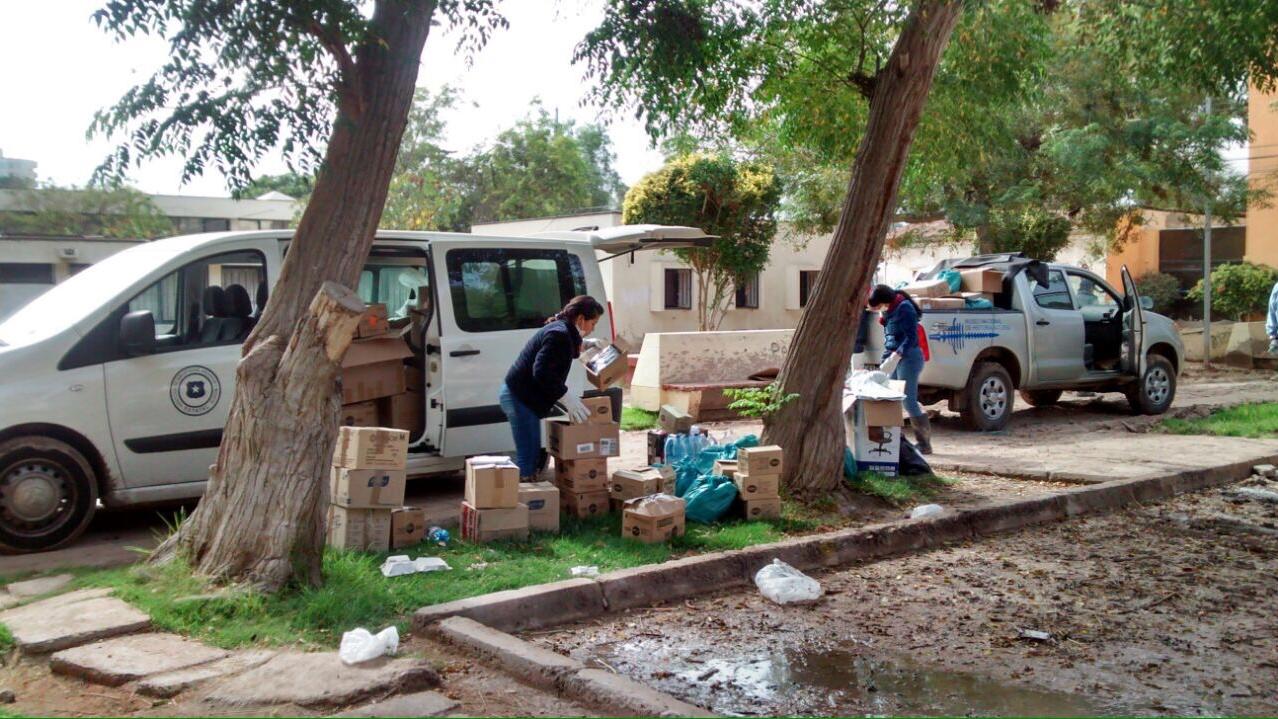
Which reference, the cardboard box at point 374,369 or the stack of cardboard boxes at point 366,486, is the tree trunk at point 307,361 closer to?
the stack of cardboard boxes at point 366,486

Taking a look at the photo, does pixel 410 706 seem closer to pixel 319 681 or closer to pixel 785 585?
pixel 319 681

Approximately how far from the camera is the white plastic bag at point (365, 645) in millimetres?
4461

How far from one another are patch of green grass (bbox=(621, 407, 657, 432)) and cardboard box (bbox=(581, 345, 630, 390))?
459cm

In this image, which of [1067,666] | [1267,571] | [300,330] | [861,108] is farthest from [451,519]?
[861,108]

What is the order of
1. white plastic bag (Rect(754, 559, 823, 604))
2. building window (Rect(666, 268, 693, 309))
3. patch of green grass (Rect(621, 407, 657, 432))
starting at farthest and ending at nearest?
building window (Rect(666, 268, 693, 309))
patch of green grass (Rect(621, 407, 657, 432))
white plastic bag (Rect(754, 559, 823, 604))

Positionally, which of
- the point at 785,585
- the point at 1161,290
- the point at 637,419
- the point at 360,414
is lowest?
the point at 785,585

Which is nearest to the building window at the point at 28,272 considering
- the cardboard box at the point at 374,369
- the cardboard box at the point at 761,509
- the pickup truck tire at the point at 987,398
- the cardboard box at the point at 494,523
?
the cardboard box at the point at 374,369

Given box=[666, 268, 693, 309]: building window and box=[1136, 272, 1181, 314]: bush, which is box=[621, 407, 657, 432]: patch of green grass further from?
box=[1136, 272, 1181, 314]: bush

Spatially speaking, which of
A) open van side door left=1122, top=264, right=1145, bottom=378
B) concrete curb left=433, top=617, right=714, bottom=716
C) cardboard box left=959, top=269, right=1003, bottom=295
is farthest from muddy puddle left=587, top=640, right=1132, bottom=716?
open van side door left=1122, top=264, right=1145, bottom=378

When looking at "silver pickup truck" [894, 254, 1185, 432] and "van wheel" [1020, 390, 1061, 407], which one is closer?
"silver pickup truck" [894, 254, 1185, 432]

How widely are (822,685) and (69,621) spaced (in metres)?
3.47

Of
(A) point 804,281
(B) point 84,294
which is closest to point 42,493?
(B) point 84,294

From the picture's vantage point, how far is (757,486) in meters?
7.20

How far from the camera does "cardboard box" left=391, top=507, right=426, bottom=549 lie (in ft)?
20.6
